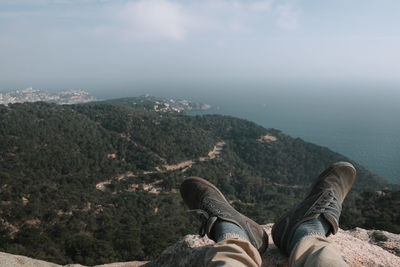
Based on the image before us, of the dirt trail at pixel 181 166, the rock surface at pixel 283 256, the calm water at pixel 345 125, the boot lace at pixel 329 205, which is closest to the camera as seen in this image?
the rock surface at pixel 283 256

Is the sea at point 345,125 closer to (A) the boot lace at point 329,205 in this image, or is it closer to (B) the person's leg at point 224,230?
(A) the boot lace at point 329,205

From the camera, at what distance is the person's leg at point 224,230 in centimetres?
146

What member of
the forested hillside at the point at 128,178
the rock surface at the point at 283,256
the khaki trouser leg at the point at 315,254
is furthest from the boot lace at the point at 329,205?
the forested hillside at the point at 128,178

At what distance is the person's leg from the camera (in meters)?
1.46

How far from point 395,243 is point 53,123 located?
3795 cm

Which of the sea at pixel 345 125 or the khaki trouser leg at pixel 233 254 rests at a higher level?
the khaki trouser leg at pixel 233 254

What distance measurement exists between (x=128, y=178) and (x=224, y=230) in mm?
29061

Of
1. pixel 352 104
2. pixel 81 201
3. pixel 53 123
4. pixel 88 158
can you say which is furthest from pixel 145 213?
pixel 352 104

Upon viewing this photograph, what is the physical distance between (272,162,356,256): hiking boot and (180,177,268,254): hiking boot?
0.20 meters

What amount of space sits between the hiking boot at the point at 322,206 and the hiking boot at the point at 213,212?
0.20 meters

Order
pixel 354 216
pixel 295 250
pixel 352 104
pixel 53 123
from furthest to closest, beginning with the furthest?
pixel 352 104 < pixel 53 123 < pixel 354 216 < pixel 295 250

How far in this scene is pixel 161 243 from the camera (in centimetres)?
1002

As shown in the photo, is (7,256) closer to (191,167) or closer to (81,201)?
(81,201)

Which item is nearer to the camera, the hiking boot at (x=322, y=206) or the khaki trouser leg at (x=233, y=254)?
the khaki trouser leg at (x=233, y=254)
